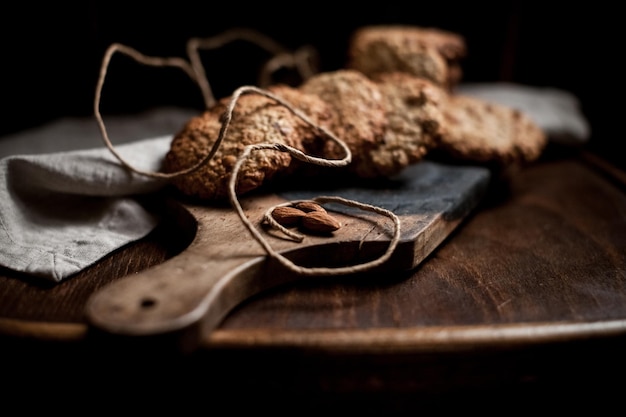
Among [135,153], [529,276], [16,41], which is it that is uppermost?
[16,41]

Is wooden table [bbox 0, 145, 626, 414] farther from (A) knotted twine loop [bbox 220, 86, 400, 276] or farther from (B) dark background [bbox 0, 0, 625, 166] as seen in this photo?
(B) dark background [bbox 0, 0, 625, 166]

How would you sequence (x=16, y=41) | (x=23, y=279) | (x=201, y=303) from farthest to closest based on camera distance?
1. (x=16, y=41)
2. (x=23, y=279)
3. (x=201, y=303)

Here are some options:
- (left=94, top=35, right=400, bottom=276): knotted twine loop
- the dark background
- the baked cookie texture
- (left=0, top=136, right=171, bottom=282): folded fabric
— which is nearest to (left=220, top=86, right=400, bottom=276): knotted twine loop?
(left=94, top=35, right=400, bottom=276): knotted twine loop

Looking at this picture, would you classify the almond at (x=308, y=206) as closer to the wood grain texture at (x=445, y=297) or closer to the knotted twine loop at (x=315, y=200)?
the knotted twine loop at (x=315, y=200)

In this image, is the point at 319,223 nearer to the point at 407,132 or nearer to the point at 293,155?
the point at 293,155

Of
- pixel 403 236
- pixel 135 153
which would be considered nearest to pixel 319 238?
pixel 403 236

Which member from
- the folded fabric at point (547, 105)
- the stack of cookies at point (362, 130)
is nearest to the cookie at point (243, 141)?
the stack of cookies at point (362, 130)

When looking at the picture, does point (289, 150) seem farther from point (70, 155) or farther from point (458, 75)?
point (458, 75)
